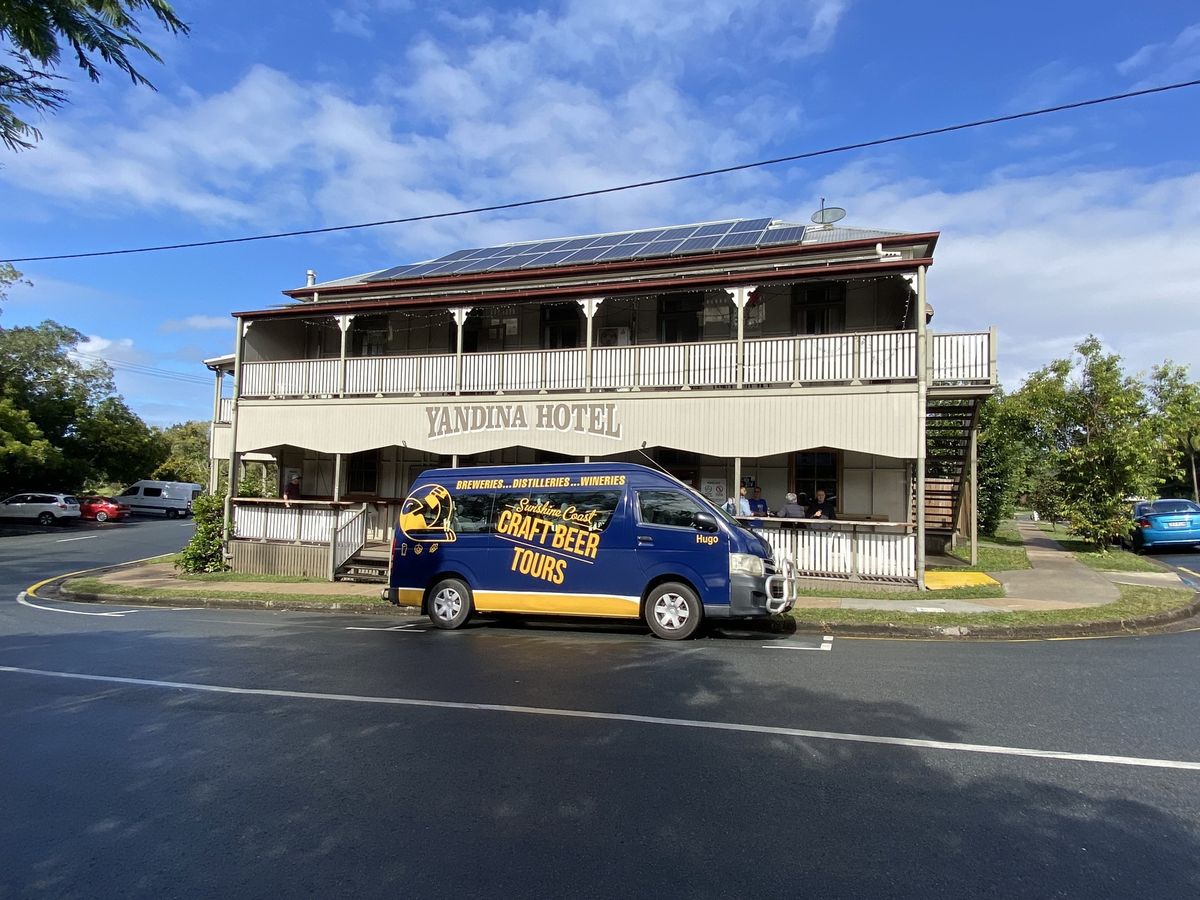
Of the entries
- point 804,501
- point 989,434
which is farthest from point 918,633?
point 989,434

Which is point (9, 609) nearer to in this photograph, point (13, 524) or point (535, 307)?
point (535, 307)

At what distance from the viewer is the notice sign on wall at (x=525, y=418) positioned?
1470cm

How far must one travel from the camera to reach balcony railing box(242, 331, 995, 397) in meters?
13.1

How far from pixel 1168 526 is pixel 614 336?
15100 millimetres

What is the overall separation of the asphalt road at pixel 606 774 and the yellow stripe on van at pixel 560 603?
1182mm

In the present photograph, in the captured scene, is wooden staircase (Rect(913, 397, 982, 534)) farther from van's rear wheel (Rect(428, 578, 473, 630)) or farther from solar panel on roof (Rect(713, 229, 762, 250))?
van's rear wheel (Rect(428, 578, 473, 630))

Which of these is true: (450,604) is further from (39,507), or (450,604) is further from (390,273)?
(39,507)

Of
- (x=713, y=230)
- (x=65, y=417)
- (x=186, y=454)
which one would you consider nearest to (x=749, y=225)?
(x=713, y=230)

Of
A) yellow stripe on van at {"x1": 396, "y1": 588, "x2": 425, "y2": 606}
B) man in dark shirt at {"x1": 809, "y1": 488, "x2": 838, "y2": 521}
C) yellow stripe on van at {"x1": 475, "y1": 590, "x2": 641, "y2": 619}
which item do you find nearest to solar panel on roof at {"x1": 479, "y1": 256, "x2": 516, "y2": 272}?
man in dark shirt at {"x1": 809, "y1": 488, "x2": 838, "y2": 521}

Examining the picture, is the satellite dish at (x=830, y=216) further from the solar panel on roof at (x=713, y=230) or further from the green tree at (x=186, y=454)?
the green tree at (x=186, y=454)

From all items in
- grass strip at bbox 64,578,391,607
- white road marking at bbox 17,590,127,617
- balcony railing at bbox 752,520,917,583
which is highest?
balcony railing at bbox 752,520,917,583

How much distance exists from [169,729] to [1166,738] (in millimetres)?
7430

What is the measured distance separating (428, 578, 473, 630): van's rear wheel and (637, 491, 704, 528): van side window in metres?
2.89

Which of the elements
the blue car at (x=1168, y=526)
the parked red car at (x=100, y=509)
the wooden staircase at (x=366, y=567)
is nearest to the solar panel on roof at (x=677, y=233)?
the wooden staircase at (x=366, y=567)
